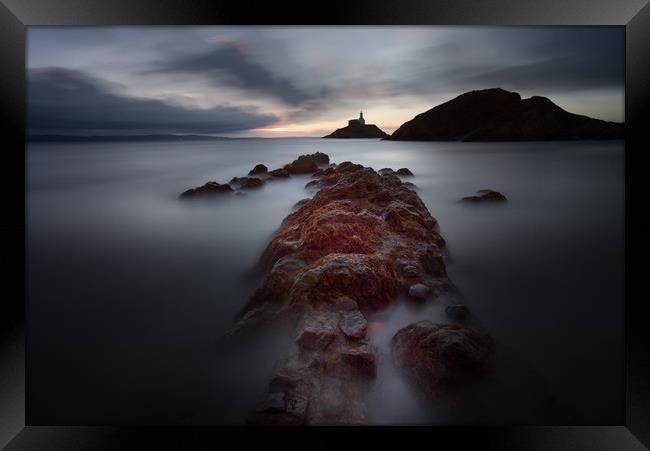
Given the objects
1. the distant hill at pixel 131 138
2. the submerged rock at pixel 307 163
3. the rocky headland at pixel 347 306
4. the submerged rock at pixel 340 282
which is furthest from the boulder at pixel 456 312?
the distant hill at pixel 131 138

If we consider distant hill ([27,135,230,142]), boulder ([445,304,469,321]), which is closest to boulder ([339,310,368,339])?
boulder ([445,304,469,321])

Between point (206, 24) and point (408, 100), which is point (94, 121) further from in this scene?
point (408, 100)

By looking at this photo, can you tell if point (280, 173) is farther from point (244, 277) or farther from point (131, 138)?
point (131, 138)

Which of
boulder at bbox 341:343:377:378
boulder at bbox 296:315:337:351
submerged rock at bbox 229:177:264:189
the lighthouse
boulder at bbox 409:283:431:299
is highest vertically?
the lighthouse

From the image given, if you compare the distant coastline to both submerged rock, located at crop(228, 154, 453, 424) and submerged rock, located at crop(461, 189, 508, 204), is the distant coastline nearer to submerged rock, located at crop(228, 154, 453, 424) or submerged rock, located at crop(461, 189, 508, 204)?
Answer: submerged rock, located at crop(228, 154, 453, 424)

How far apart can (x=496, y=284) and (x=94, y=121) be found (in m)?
3.84

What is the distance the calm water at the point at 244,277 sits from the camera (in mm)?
2758

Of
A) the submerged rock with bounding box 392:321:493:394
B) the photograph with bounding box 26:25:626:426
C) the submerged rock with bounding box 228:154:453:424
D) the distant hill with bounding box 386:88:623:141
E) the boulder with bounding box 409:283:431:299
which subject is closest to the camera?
the submerged rock with bounding box 392:321:493:394

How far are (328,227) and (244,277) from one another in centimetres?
81

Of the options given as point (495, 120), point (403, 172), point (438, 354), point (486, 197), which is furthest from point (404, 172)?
point (438, 354)

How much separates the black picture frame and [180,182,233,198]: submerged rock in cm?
116

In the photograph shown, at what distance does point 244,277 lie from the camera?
303 cm

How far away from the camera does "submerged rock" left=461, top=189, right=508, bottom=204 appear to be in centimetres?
320

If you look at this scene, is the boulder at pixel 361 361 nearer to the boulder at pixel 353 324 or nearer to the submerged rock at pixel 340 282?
the submerged rock at pixel 340 282
